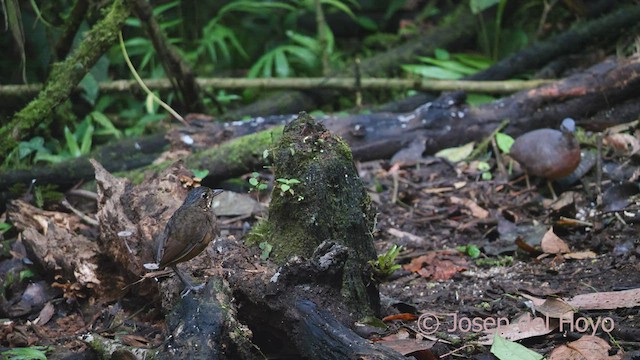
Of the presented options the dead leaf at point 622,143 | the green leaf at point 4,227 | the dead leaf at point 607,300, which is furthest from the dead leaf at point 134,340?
the dead leaf at point 622,143

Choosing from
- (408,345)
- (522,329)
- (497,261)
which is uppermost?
(408,345)

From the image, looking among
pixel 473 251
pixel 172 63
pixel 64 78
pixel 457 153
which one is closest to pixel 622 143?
pixel 457 153

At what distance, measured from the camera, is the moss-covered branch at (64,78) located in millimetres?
5195

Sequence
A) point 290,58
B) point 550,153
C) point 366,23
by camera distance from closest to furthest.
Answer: point 550,153
point 290,58
point 366,23

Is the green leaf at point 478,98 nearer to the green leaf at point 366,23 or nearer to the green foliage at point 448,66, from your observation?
the green foliage at point 448,66

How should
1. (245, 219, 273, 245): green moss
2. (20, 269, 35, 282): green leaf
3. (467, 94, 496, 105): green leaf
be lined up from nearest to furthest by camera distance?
1. (245, 219, 273, 245): green moss
2. (20, 269, 35, 282): green leaf
3. (467, 94, 496, 105): green leaf

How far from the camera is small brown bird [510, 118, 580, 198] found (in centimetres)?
506

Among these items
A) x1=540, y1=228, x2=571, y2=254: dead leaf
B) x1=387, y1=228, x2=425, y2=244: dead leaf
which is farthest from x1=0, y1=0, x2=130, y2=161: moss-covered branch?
x1=540, y1=228, x2=571, y2=254: dead leaf

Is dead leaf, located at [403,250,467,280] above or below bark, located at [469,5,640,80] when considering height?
below

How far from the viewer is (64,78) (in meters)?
5.26

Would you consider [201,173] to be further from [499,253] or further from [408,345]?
[408,345]

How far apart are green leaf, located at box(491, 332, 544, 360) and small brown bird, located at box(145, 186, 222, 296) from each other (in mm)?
1177

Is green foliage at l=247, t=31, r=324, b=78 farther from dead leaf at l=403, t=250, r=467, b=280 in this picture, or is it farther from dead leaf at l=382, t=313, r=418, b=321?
dead leaf at l=382, t=313, r=418, b=321

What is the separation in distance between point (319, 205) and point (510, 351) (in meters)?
0.99
